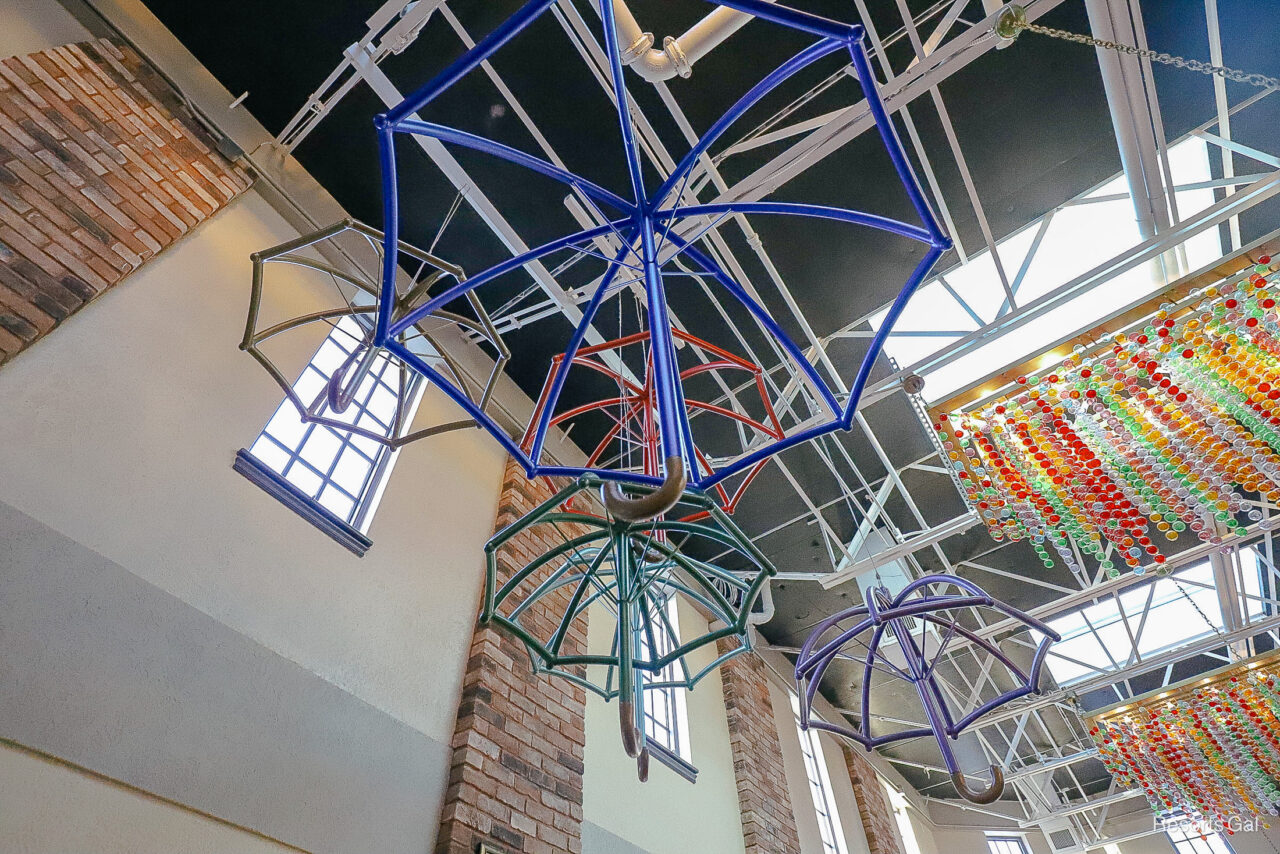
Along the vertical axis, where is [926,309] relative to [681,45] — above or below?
above

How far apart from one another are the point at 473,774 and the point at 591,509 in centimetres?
325

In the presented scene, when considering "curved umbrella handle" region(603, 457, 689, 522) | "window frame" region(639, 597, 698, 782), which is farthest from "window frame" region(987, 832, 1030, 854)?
"curved umbrella handle" region(603, 457, 689, 522)

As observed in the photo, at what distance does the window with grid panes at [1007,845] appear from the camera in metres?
13.5

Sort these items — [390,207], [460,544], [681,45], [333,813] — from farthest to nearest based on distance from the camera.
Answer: [460,544] < [681,45] < [333,813] < [390,207]

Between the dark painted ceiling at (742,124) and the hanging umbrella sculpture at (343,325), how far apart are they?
634 mm

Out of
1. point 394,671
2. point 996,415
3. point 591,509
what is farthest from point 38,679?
point 996,415

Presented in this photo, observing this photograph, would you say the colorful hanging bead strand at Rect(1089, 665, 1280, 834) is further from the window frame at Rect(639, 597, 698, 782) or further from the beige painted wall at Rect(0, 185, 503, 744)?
the beige painted wall at Rect(0, 185, 503, 744)

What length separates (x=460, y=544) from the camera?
5.60m

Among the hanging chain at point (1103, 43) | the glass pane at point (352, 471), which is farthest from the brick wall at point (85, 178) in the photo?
the hanging chain at point (1103, 43)

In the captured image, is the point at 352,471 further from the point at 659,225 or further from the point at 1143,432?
the point at 1143,432

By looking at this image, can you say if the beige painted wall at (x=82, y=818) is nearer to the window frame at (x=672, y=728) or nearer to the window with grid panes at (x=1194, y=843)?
the window frame at (x=672, y=728)

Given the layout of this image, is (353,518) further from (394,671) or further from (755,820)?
(755,820)

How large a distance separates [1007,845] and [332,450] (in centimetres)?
1459

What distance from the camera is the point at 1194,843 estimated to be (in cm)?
1300
